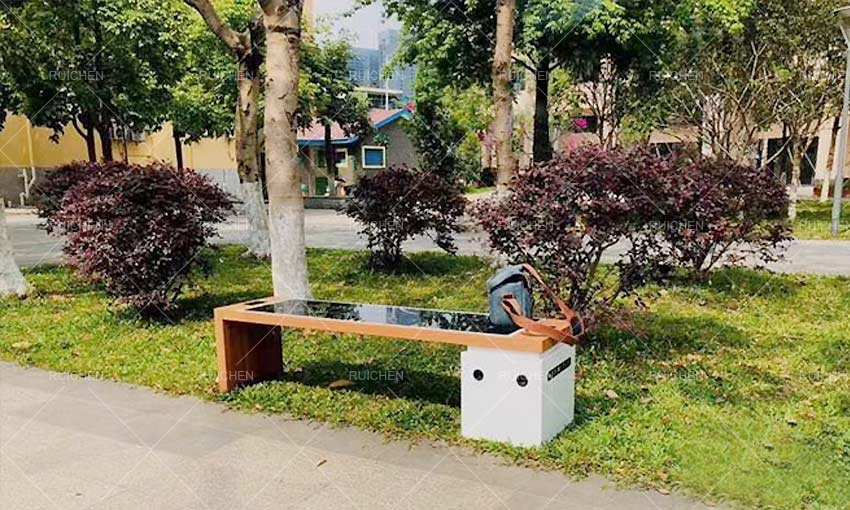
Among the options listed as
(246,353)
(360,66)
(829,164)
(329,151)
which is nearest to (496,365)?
(246,353)

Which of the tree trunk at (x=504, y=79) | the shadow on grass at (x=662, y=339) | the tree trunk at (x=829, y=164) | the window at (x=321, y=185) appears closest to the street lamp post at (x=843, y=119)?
the tree trunk at (x=504, y=79)

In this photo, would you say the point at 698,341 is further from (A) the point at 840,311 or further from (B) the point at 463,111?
(B) the point at 463,111

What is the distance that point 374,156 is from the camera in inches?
1185

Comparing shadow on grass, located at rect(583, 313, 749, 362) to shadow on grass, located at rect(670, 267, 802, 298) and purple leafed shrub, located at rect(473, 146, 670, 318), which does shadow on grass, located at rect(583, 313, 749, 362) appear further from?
shadow on grass, located at rect(670, 267, 802, 298)

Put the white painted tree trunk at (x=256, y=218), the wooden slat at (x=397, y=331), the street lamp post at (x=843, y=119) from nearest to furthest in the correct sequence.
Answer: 1. the wooden slat at (x=397, y=331)
2. the white painted tree trunk at (x=256, y=218)
3. the street lamp post at (x=843, y=119)

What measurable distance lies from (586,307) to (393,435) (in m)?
1.82

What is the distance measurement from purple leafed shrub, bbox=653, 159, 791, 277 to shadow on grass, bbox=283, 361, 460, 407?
5.58ft

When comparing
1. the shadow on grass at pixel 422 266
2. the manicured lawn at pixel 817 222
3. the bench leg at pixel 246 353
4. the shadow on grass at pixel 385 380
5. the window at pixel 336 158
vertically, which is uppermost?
the window at pixel 336 158

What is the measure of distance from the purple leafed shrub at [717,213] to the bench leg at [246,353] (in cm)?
261

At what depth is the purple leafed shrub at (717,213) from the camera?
4434 millimetres

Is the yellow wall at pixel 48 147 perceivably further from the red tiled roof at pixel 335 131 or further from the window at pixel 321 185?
the window at pixel 321 185

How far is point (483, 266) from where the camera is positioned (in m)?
8.77

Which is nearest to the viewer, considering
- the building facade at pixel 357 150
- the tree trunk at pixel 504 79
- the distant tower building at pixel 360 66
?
the tree trunk at pixel 504 79

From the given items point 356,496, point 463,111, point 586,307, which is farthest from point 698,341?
point 463,111
